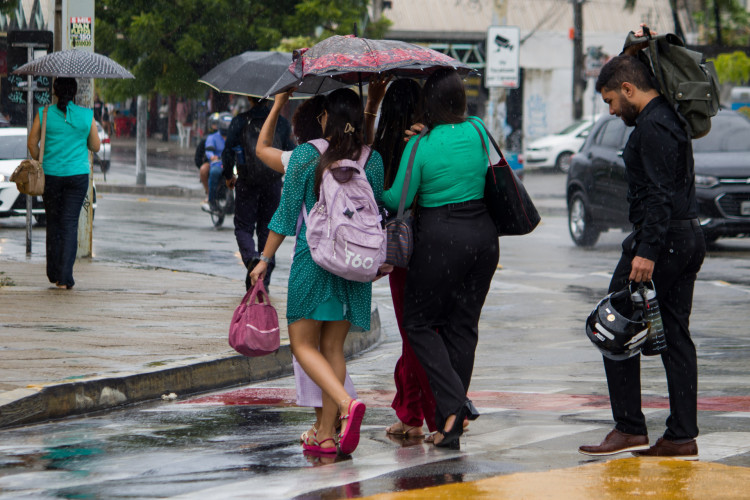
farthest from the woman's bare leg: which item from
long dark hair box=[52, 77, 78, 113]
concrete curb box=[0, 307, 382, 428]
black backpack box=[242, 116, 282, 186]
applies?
long dark hair box=[52, 77, 78, 113]

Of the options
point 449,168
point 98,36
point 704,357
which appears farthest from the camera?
point 98,36

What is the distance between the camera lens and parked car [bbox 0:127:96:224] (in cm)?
1895

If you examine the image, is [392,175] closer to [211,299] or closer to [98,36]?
[211,299]

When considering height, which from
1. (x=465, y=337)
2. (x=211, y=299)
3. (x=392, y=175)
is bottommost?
(x=211, y=299)

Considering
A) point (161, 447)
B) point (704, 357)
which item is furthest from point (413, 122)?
point (704, 357)

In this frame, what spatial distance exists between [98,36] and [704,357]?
25717 mm

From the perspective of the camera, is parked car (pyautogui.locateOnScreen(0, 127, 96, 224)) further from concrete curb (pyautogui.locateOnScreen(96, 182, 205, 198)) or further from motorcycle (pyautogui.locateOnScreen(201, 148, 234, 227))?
concrete curb (pyautogui.locateOnScreen(96, 182, 205, 198))

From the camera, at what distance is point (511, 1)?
45.7m

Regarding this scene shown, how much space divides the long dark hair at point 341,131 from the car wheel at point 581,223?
41.5ft

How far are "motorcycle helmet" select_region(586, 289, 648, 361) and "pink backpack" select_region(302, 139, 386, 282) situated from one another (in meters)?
0.98

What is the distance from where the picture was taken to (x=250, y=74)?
1203 centimetres

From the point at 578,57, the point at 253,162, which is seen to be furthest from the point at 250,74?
the point at 578,57

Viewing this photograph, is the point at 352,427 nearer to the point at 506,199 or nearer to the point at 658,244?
the point at 506,199

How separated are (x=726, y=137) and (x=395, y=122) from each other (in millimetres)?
12575
